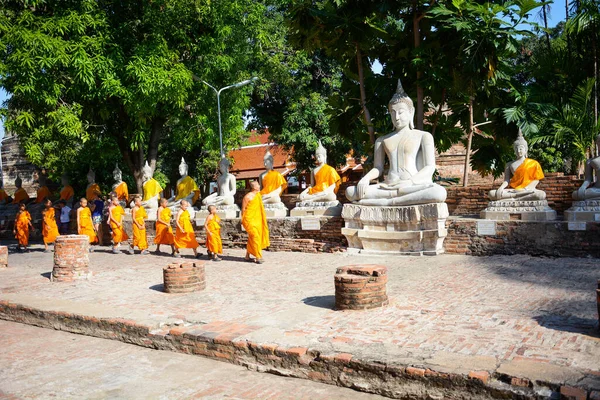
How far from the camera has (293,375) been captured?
177 inches

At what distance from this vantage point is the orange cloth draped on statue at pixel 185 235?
37.3 ft

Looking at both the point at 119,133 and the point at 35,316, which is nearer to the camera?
the point at 35,316

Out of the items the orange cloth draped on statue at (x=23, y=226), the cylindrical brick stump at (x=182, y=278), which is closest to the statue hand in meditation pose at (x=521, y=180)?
the cylindrical brick stump at (x=182, y=278)

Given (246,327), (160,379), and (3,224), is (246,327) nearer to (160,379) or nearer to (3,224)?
(160,379)

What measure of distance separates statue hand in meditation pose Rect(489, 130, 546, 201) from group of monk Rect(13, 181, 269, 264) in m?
4.71

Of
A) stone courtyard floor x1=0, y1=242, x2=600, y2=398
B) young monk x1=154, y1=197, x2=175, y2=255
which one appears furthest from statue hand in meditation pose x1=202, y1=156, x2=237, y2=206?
stone courtyard floor x1=0, y1=242, x2=600, y2=398

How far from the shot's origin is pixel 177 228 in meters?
11.4

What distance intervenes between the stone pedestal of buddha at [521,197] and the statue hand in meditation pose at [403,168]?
1.37 m

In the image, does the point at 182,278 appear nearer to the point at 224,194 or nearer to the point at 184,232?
the point at 184,232

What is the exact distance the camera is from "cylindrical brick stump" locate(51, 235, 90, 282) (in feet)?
29.6

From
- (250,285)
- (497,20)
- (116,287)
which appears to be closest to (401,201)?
(250,285)

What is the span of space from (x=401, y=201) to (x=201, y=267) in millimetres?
4216

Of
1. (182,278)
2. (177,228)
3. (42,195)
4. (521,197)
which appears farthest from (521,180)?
(42,195)

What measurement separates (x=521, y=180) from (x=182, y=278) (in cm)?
698
